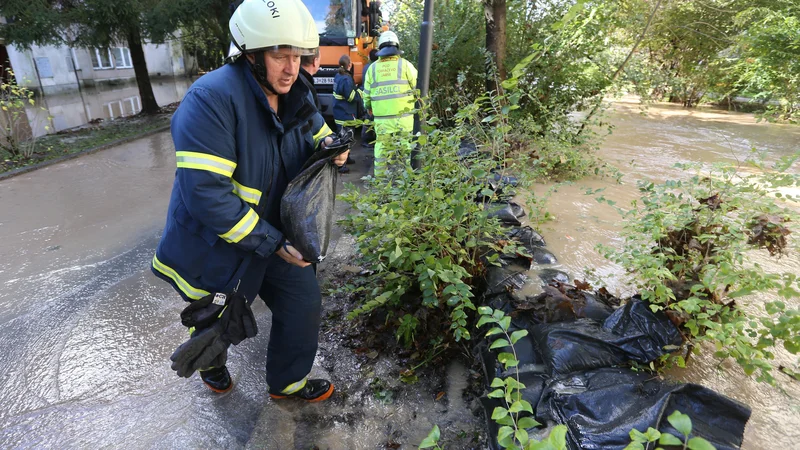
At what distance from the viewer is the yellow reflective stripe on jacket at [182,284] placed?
1805 mm

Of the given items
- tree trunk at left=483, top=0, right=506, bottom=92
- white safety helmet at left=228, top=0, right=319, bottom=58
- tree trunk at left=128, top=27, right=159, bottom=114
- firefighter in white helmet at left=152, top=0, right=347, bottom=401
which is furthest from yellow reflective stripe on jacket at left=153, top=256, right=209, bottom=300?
tree trunk at left=128, top=27, right=159, bottom=114

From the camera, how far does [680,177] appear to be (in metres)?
5.64

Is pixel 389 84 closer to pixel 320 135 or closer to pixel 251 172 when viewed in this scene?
pixel 320 135

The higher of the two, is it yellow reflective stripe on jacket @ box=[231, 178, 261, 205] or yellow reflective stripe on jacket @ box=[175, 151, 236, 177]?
yellow reflective stripe on jacket @ box=[175, 151, 236, 177]

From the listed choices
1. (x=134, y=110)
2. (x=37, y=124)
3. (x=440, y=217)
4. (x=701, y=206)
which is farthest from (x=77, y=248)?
(x=134, y=110)

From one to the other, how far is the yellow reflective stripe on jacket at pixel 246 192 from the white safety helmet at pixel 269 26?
1.71 feet

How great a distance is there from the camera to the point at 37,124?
10.3 meters

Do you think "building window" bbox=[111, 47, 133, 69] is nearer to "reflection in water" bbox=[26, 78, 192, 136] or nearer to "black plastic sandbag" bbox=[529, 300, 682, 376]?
"reflection in water" bbox=[26, 78, 192, 136]

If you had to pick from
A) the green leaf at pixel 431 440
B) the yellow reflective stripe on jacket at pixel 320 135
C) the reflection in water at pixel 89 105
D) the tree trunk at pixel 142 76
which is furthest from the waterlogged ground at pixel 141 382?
the tree trunk at pixel 142 76

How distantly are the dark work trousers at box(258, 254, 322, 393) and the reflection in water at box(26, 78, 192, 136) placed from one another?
9628 millimetres

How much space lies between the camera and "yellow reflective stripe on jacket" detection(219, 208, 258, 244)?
159cm

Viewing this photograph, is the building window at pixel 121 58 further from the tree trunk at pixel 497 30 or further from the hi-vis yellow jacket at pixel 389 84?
the hi-vis yellow jacket at pixel 389 84

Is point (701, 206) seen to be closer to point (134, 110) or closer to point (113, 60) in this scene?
point (134, 110)

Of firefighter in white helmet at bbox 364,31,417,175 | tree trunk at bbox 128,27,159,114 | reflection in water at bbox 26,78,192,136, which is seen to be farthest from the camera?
tree trunk at bbox 128,27,159,114
